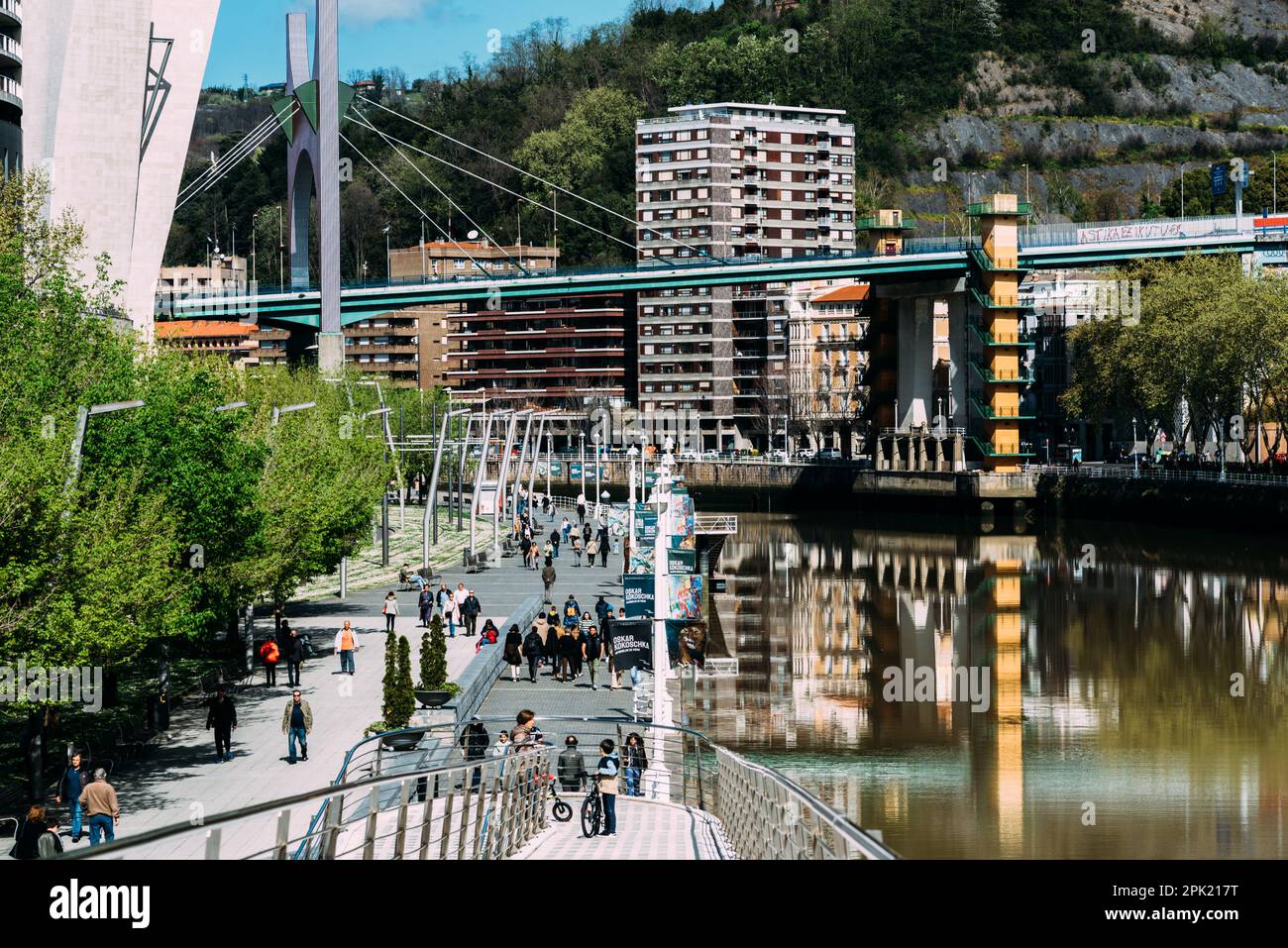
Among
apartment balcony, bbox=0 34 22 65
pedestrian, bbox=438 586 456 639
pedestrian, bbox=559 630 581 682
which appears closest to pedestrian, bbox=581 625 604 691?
pedestrian, bbox=559 630 581 682

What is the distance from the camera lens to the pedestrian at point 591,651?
30.6 meters

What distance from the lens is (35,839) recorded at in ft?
49.2

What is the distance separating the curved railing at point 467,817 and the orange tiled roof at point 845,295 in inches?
4093

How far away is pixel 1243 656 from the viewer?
121 feet

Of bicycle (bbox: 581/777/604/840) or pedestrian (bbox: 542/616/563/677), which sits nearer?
bicycle (bbox: 581/777/604/840)

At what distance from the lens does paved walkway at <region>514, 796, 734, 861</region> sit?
13095 millimetres

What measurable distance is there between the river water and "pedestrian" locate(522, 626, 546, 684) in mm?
2870

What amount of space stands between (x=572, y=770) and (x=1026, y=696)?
17707 mm

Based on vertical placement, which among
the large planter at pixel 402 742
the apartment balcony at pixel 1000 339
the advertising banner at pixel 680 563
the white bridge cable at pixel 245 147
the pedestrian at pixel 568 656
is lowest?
the pedestrian at pixel 568 656

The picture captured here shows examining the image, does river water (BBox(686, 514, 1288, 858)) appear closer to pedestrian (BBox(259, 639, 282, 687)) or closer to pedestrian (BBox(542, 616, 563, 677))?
pedestrian (BBox(542, 616, 563, 677))

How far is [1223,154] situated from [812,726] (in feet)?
485

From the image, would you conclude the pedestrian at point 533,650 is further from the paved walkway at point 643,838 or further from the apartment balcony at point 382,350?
the apartment balcony at point 382,350

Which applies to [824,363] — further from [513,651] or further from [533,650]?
[513,651]

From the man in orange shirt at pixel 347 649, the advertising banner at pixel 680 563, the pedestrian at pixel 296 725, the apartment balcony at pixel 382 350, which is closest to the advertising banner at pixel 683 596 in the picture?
the advertising banner at pixel 680 563
